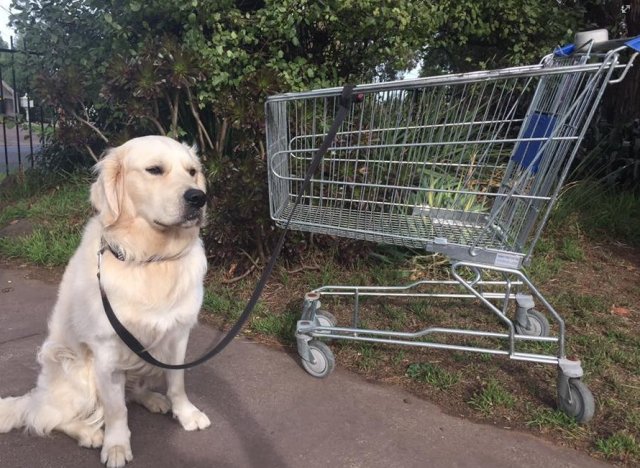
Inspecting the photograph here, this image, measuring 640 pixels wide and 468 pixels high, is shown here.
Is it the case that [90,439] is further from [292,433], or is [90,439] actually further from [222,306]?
[222,306]

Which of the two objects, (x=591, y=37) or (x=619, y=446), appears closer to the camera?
(x=619, y=446)

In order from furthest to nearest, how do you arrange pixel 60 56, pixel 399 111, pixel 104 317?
pixel 60 56
pixel 399 111
pixel 104 317

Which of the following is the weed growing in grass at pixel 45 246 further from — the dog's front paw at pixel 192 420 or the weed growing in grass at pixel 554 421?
the weed growing in grass at pixel 554 421

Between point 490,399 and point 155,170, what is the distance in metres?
2.05

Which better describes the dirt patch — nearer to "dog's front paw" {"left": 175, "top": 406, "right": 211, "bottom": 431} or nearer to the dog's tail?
the dog's tail

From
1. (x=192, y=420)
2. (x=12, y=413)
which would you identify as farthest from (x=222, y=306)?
(x=12, y=413)

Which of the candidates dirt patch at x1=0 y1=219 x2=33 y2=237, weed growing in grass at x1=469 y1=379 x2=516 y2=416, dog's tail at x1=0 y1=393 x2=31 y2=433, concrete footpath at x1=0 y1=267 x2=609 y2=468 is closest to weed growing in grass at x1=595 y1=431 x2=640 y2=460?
concrete footpath at x1=0 y1=267 x2=609 y2=468

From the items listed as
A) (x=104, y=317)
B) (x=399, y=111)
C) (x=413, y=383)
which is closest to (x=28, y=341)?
(x=104, y=317)

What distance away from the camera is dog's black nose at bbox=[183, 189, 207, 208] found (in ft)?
7.45

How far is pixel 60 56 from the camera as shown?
549 centimetres

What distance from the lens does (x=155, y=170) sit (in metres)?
2.38

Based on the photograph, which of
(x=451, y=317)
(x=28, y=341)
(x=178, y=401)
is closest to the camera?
(x=178, y=401)

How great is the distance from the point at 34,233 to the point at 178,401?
3364 millimetres

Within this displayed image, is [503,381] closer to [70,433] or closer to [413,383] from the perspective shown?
[413,383]
